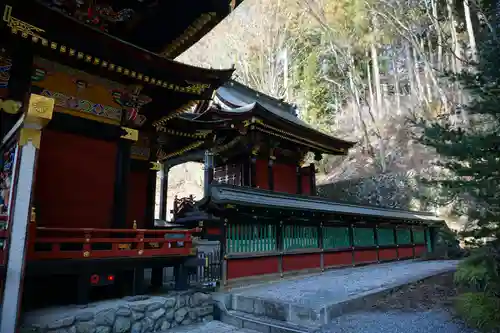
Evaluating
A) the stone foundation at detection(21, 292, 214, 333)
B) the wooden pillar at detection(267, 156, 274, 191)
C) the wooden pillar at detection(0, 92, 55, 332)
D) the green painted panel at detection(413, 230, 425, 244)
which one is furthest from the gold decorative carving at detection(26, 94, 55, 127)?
the green painted panel at detection(413, 230, 425, 244)

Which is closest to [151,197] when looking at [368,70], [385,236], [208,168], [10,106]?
[208,168]

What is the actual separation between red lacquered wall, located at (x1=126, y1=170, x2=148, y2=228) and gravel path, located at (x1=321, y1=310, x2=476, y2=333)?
633cm

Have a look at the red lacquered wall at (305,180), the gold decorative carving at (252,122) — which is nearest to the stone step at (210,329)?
the gold decorative carving at (252,122)

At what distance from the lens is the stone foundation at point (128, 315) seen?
229 inches

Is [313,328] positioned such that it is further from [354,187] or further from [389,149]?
[389,149]

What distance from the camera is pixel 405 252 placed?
698 inches

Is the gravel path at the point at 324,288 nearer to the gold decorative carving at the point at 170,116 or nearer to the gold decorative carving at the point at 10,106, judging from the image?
the gold decorative carving at the point at 170,116

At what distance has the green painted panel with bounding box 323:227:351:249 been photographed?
13195 mm

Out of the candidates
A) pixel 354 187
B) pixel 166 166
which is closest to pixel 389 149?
pixel 354 187

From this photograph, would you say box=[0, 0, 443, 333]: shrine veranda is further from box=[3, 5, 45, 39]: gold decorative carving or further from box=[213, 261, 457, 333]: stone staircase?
box=[213, 261, 457, 333]: stone staircase

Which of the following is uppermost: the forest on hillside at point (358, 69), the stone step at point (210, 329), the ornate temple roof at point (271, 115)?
the forest on hillside at point (358, 69)

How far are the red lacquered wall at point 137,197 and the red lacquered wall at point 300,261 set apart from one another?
4815 millimetres

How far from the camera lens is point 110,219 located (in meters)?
7.82

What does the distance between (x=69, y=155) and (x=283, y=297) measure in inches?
226
